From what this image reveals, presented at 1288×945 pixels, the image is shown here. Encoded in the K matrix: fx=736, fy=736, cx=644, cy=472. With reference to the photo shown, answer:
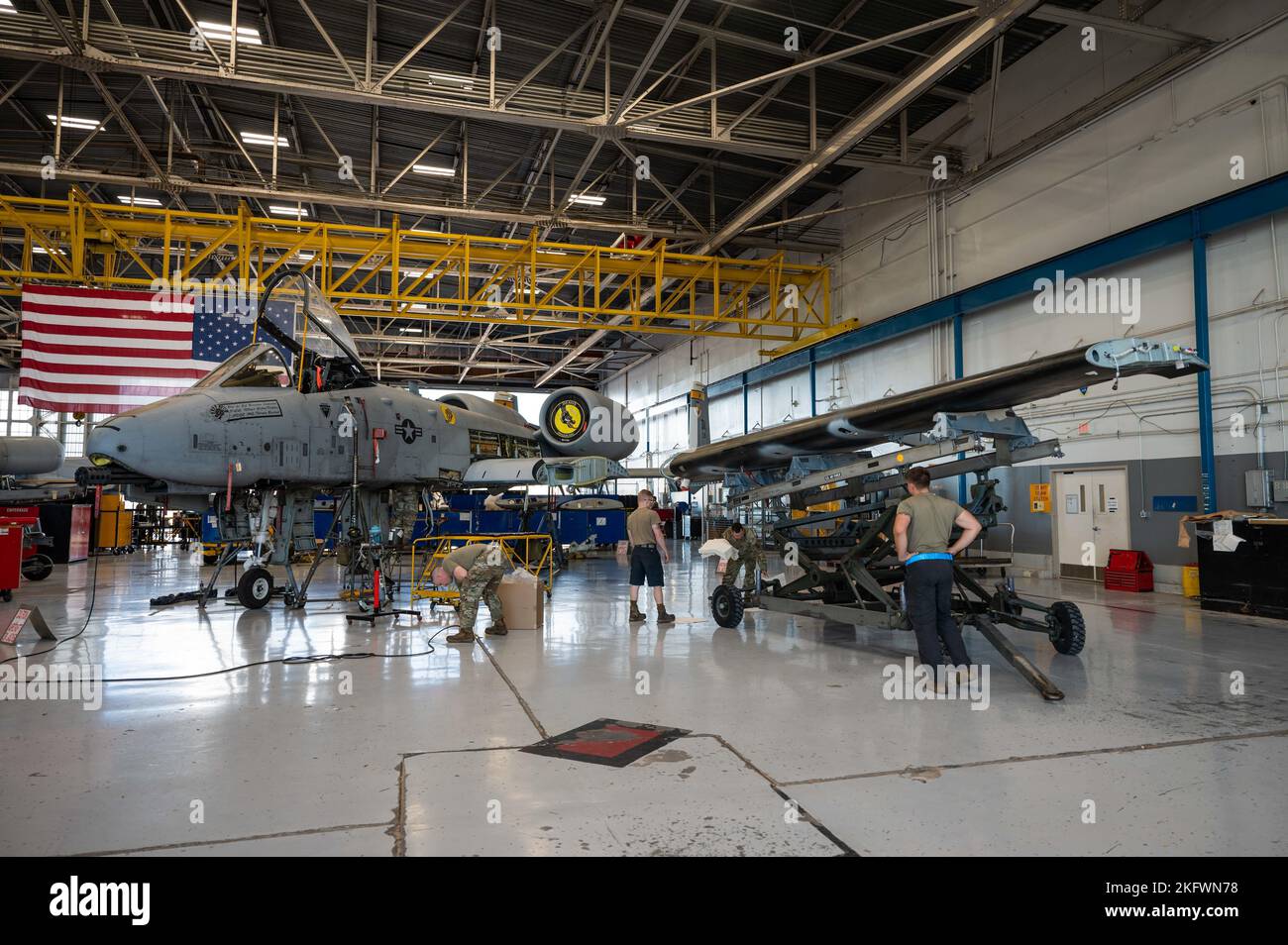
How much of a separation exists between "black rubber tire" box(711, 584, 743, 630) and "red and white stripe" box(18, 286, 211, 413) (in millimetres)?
10727

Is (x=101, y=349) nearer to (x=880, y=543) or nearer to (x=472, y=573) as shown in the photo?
(x=472, y=573)

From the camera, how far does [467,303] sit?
15312 millimetres

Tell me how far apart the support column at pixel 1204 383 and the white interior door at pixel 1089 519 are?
1.49 meters

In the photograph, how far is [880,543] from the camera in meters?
6.98

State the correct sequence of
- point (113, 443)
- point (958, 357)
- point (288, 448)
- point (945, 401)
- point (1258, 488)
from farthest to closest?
point (958, 357) < point (1258, 488) < point (288, 448) < point (113, 443) < point (945, 401)

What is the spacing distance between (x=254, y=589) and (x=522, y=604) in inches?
143

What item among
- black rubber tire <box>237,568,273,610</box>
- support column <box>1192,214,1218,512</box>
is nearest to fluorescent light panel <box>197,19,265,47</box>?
black rubber tire <box>237,568,273,610</box>

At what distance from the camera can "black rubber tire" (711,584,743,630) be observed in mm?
7762

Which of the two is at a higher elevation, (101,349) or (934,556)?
(101,349)

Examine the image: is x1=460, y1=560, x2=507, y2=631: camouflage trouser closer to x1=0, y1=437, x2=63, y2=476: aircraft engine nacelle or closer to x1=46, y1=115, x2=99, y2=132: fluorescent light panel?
x1=46, y1=115, x2=99, y2=132: fluorescent light panel

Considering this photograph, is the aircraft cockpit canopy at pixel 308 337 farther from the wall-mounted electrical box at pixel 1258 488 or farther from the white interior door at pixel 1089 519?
the wall-mounted electrical box at pixel 1258 488

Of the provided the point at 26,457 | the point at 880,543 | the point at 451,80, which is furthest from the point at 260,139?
the point at 880,543

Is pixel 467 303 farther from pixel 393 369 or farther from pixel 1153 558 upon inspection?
pixel 393 369
